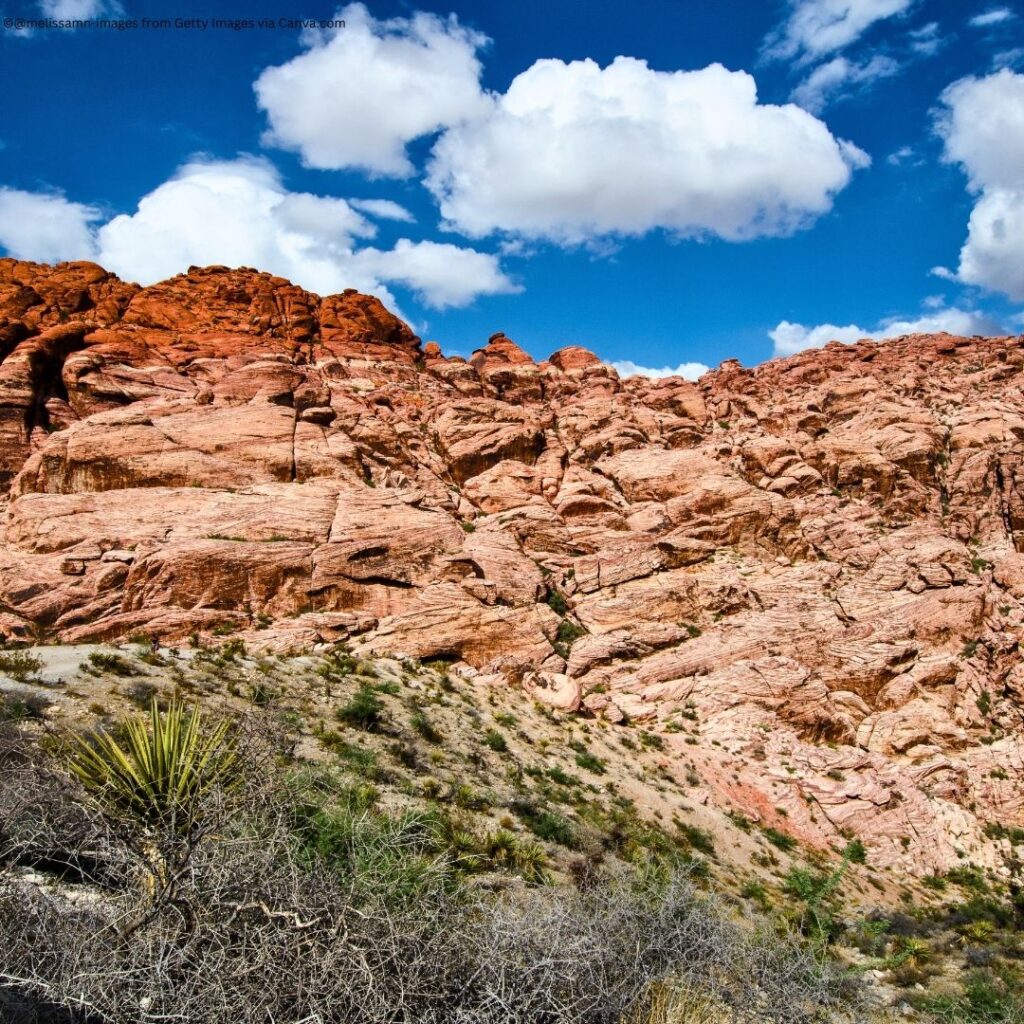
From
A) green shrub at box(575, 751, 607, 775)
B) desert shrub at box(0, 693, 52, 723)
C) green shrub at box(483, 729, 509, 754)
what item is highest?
desert shrub at box(0, 693, 52, 723)

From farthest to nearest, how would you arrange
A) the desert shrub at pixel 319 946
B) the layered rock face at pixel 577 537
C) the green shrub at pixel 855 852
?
the layered rock face at pixel 577 537, the green shrub at pixel 855 852, the desert shrub at pixel 319 946

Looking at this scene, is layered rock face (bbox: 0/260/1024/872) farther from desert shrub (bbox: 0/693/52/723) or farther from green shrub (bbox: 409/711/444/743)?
desert shrub (bbox: 0/693/52/723)

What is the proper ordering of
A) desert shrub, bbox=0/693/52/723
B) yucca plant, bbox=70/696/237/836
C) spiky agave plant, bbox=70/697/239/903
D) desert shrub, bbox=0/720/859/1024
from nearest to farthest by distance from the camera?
1. desert shrub, bbox=0/720/859/1024
2. spiky agave plant, bbox=70/697/239/903
3. yucca plant, bbox=70/696/237/836
4. desert shrub, bbox=0/693/52/723

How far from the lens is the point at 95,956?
4.80 metres

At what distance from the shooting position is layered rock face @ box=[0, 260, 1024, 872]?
24000 millimetres

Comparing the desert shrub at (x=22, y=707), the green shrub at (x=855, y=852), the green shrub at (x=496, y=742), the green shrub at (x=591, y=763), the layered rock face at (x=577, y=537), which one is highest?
the layered rock face at (x=577, y=537)

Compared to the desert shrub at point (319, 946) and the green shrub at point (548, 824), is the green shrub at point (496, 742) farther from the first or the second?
the desert shrub at point (319, 946)

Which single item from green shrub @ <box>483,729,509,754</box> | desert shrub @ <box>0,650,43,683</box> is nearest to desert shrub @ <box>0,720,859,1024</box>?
desert shrub @ <box>0,650,43,683</box>

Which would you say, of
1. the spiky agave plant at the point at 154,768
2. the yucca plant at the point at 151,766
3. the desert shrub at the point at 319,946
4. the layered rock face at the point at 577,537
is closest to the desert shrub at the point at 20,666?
the spiky agave plant at the point at 154,768

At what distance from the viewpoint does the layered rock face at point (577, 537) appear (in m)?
24.0

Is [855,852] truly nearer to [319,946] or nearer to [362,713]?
[362,713]

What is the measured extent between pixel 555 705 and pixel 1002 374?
1866 inches

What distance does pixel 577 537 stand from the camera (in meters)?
35.2

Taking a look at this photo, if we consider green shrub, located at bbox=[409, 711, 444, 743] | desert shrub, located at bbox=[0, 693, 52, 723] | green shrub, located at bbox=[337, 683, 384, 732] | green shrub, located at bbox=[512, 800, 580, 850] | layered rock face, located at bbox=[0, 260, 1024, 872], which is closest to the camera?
desert shrub, located at bbox=[0, 693, 52, 723]
